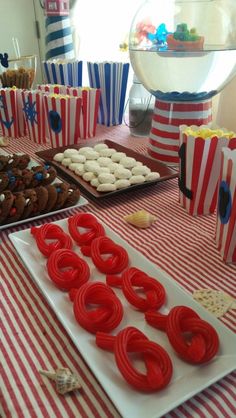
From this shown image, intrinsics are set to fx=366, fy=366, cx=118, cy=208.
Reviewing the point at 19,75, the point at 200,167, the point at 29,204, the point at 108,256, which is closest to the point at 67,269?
the point at 108,256

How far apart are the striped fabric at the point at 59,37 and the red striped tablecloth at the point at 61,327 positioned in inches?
46.4

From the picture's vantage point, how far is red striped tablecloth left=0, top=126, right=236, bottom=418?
325 millimetres

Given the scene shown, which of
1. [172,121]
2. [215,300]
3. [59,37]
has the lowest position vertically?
[215,300]

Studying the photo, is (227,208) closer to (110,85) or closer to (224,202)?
(224,202)

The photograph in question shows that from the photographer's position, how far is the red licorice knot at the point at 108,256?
479 mm

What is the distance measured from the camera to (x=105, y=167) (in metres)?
0.77

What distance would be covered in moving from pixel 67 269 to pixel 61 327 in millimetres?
96

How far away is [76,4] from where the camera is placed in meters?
1.74

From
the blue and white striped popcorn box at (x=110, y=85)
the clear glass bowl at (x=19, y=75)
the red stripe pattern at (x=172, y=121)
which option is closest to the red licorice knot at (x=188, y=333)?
the red stripe pattern at (x=172, y=121)

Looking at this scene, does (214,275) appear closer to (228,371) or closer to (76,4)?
(228,371)

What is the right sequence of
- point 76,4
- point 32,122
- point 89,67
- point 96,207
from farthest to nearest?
1. point 76,4
2. point 89,67
3. point 32,122
4. point 96,207

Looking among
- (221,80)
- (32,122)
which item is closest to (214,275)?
(221,80)

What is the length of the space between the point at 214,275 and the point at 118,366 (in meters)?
0.22

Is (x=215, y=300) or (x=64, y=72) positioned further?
(x=64, y=72)
